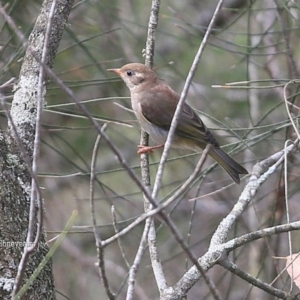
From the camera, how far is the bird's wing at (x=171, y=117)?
448cm

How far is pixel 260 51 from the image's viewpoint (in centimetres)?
561

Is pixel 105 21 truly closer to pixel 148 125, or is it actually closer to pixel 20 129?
pixel 148 125

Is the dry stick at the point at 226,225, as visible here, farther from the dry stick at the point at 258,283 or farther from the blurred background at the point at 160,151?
the blurred background at the point at 160,151

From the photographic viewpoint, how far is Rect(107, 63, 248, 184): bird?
4371 millimetres

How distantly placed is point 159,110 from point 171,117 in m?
0.10

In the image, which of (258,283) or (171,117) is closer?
(258,283)

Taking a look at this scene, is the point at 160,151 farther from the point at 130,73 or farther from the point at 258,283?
the point at 258,283

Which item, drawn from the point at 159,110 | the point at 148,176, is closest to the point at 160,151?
the point at 159,110

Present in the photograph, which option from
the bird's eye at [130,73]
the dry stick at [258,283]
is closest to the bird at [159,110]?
the bird's eye at [130,73]

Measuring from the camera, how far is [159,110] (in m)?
4.61

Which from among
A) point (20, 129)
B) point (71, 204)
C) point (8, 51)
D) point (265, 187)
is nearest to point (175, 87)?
point (265, 187)

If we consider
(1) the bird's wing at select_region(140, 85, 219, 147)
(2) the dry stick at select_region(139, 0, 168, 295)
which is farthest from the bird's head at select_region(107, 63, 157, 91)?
(2) the dry stick at select_region(139, 0, 168, 295)

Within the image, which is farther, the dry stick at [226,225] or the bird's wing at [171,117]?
the bird's wing at [171,117]

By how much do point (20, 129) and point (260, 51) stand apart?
145 inches
